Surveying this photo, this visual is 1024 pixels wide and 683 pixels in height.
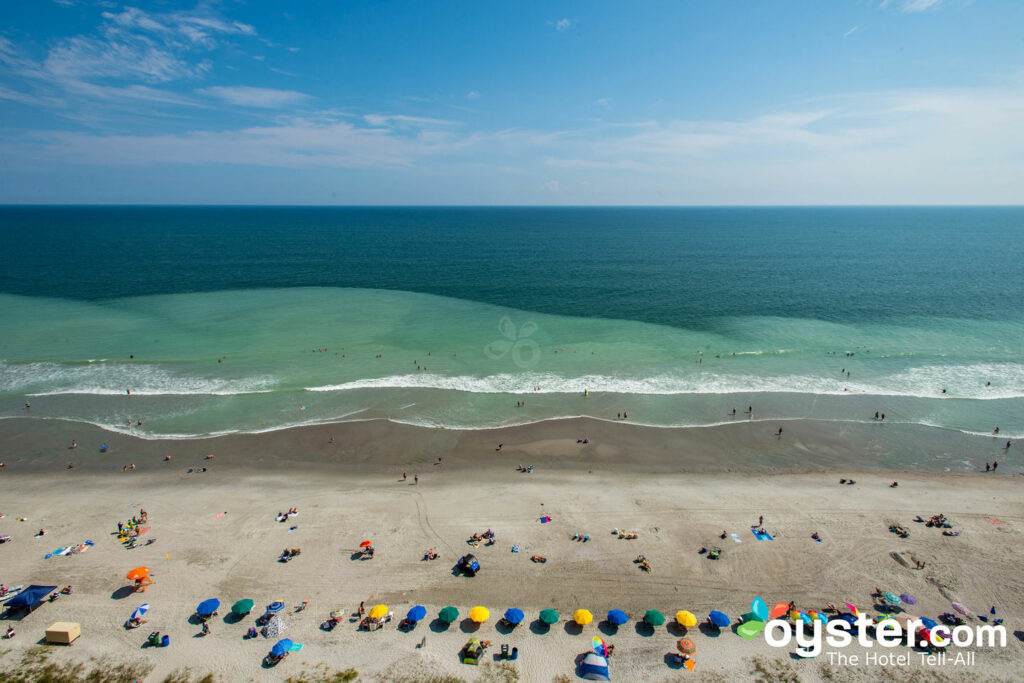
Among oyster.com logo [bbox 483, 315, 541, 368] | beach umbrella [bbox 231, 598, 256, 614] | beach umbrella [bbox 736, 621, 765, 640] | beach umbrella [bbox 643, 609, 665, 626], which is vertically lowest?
beach umbrella [bbox 736, 621, 765, 640]

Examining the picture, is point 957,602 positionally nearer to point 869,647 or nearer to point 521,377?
point 869,647

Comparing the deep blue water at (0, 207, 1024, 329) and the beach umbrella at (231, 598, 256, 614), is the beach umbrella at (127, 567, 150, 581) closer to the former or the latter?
the beach umbrella at (231, 598, 256, 614)

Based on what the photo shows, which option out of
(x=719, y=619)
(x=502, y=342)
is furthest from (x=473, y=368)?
(x=719, y=619)

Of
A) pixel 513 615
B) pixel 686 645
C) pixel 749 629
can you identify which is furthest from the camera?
pixel 513 615

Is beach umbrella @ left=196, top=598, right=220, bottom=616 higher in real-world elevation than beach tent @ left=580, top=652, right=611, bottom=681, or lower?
higher

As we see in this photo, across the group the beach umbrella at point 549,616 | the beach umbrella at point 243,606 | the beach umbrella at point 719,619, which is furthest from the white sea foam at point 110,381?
the beach umbrella at point 719,619

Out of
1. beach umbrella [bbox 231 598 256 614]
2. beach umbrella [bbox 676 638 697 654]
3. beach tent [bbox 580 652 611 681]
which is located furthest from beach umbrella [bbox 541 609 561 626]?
beach umbrella [bbox 231 598 256 614]

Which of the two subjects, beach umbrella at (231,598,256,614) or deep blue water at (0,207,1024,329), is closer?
beach umbrella at (231,598,256,614)

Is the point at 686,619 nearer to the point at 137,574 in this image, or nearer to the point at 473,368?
the point at 137,574
